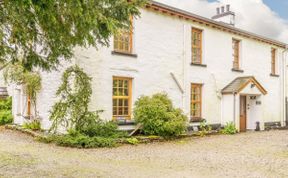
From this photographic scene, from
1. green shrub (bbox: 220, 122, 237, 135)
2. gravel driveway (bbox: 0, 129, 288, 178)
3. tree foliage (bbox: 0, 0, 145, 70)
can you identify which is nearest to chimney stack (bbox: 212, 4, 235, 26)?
green shrub (bbox: 220, 122, 237, 135)

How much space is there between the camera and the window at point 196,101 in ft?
63.8

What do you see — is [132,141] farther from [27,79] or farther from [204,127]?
[204,127]

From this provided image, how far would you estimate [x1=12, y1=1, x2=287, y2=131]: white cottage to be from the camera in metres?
15.6

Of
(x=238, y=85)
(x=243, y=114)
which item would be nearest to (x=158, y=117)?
(x=238, y=85)

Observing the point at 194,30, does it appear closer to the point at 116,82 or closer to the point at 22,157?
the point at 116,82

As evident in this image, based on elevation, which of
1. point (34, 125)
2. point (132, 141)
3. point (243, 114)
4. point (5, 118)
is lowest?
point (132, 141)

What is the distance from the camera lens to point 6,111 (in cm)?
2117

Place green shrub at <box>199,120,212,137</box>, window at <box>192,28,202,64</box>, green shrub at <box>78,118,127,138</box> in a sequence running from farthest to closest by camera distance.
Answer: window at <box>192,28,202,64</box>, green shrub at <box>199,120,212,137</box>, green shrub at <box>78,118,127,138</box>

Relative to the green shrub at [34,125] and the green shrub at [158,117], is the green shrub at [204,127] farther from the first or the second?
the green shrub at [34,125]

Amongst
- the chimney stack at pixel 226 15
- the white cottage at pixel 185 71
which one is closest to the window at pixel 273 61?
the white cottage at pixel 185 71

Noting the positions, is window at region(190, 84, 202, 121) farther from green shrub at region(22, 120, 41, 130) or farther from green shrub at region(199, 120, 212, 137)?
green shrub at region(22, 120, 41, 130)

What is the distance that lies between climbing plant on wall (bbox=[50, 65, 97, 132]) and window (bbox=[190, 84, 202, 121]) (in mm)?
7349

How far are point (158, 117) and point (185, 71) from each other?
4334mm

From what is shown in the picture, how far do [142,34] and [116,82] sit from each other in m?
2.80
